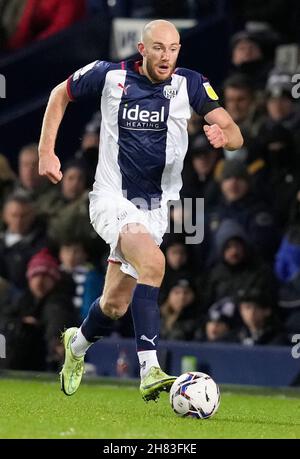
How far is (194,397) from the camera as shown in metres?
8.89

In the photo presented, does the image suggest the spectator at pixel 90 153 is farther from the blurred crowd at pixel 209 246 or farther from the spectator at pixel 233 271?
the spectator at pixel 233 271

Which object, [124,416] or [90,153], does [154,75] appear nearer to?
[124,416]

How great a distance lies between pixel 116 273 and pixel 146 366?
93 cm

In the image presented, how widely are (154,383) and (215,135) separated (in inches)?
62.1

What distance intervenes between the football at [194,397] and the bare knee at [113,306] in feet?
3.48

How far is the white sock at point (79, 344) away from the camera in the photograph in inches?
400

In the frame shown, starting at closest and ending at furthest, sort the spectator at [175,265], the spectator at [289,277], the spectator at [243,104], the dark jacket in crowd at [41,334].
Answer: the spectator at [289,277]
the spectator at [175,265]
the dark jacket in crowd at [41,334]
the spectator at [243,104]

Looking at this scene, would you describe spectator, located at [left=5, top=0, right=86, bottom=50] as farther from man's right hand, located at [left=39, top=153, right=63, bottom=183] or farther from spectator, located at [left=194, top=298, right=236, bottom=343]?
man's right hand, located at [left=39, top=153, right=63, bottom=183]

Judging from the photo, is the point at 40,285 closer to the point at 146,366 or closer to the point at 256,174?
the point at 256,174

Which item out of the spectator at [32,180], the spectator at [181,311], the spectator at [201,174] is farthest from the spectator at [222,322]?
the spectator at [32,180]

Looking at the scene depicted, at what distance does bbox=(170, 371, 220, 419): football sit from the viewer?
8.88 m
